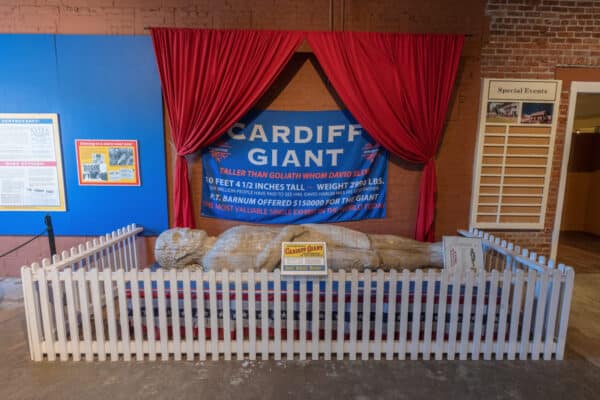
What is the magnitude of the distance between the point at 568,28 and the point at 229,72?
12.6ft

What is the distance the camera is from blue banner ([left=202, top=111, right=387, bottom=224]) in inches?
138

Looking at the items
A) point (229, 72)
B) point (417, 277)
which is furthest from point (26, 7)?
point (417, 277)

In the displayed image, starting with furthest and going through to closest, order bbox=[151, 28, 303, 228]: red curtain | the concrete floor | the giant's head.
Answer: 1. bbox=[151, 28, 303, 228]: red curtain
2. the giant's head
3. the concrete floor

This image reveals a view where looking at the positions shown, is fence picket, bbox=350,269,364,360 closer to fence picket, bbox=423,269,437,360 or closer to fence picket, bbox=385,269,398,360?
fence picket, bbox=385,269,398,360

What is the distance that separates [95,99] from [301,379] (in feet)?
11.6

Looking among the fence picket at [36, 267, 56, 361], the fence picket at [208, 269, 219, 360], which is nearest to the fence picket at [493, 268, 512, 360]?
the fence picket at [208, 269, 219, 360]

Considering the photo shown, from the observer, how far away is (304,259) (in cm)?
239

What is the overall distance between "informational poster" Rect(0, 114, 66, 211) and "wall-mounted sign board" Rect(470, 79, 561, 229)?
4800 mm

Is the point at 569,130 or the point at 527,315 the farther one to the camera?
the point at 569,130

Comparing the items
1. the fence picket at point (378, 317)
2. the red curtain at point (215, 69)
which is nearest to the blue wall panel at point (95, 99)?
the red curtain at point (215, 69)

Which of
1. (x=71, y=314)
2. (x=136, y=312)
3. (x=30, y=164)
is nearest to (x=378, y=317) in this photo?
(x=136, y=312)

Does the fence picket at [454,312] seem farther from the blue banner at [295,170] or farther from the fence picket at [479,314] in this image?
the blue banner at [295,170]

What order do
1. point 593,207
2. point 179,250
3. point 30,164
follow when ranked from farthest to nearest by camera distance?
point 593,207, point 30,164, point 179,250

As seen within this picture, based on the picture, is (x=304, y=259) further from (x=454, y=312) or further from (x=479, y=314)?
(x=479, y=314)
